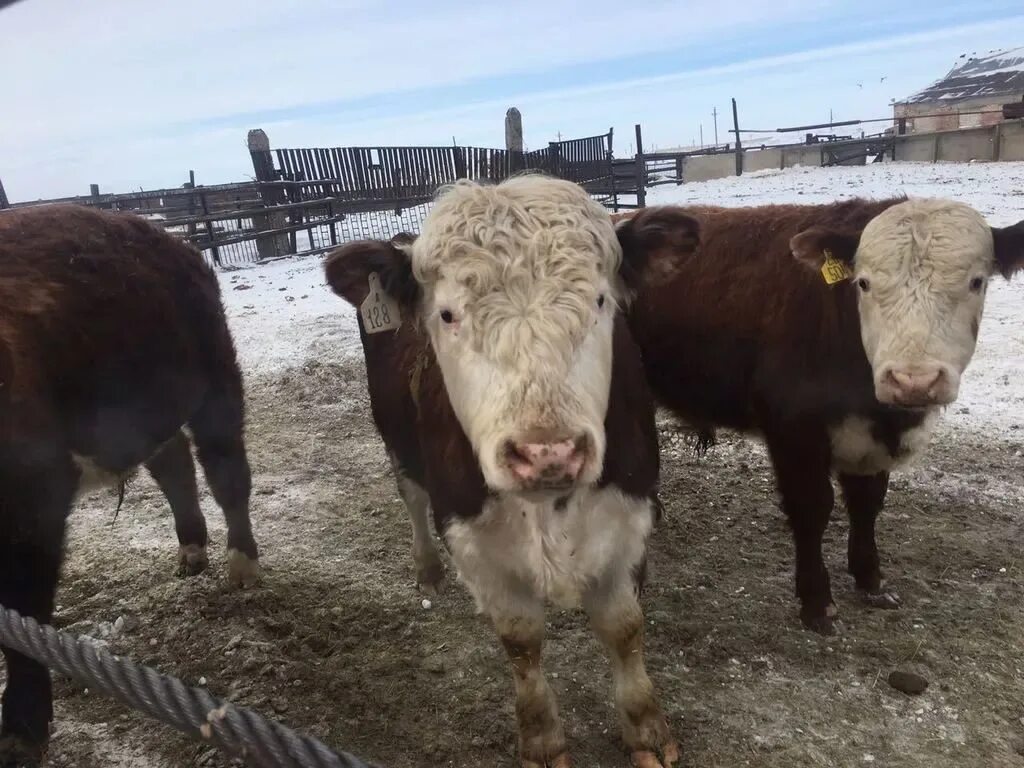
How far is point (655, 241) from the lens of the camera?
90.5 inches

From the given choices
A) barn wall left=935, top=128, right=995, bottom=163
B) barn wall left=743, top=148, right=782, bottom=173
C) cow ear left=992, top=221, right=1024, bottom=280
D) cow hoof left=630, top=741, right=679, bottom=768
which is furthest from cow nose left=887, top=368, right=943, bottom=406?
barn wall left=743, top=148, right=782, bottom=173

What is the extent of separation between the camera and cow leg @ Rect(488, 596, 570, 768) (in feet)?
8.21

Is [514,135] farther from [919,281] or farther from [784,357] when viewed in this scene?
[919,281]

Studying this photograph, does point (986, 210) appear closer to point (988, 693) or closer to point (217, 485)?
point (988, 693)

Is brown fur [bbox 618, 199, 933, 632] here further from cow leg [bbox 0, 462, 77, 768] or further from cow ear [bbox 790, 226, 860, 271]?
cow leg [bbox 0, 462, 77, 768]

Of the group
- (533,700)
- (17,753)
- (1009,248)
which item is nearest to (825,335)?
(1009,248)

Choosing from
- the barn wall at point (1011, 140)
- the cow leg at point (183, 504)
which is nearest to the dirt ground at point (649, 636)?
the cow leg at point (183, 504)

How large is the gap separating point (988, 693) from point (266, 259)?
11593mm

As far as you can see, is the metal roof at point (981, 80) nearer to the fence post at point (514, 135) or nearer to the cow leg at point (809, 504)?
the fence post at point (514, 135)

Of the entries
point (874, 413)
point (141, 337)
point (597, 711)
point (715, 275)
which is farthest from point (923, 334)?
point (141, 337)

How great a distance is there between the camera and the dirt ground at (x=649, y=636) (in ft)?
8.75

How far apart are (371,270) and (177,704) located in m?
1.32

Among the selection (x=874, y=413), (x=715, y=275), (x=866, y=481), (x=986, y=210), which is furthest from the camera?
(x=986, y=210)

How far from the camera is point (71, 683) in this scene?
3.12 meters
